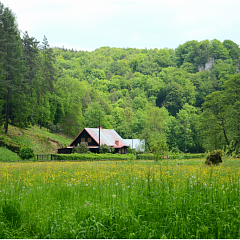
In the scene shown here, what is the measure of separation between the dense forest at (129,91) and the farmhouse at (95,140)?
7.06m

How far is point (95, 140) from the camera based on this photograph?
55.7 m

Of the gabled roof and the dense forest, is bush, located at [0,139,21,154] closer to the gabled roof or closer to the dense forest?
the dense forest

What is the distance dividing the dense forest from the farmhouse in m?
7.06

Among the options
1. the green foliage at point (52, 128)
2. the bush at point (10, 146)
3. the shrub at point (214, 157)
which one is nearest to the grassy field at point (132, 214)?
the shrub at point (214, 157)

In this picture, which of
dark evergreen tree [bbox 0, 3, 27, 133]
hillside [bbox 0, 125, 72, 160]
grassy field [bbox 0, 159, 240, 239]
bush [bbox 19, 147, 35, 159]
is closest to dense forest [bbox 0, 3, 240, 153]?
dark evergreen tree [bbox 0, 3, 27, 133]

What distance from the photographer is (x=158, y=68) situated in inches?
6058

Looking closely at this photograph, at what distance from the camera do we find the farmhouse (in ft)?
181

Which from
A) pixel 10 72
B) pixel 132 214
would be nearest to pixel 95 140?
pixel 10 72

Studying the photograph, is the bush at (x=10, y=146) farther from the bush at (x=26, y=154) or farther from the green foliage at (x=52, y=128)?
the green foliage at (x=52, y=128)

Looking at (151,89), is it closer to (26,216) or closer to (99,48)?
(99,48)

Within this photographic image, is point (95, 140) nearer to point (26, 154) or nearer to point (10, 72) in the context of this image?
point (10, 72)

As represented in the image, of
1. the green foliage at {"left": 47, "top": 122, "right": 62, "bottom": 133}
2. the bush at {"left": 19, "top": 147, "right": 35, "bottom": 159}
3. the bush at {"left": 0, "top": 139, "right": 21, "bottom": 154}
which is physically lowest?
the bush at {"left": 19, "top": 147, "right": 35, "bottom": 159}

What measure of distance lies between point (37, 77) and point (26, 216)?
57297 mm

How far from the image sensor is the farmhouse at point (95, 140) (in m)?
55.1
